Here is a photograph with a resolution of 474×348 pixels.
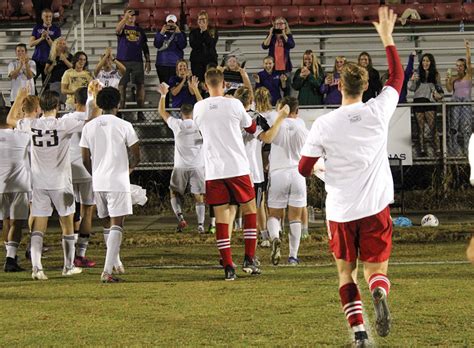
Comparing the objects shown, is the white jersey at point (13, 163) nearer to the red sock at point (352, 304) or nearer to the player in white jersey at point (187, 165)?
the player in white jersey at point (187, 165)

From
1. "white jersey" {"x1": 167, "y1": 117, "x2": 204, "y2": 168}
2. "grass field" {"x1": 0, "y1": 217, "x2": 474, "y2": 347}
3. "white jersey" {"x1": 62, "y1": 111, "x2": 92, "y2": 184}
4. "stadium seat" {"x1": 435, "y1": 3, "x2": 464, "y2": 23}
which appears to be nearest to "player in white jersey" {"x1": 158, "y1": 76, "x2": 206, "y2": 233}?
"white jersey" {"x1": 167, "y1": 117, "x2": 204, "y2": 168}

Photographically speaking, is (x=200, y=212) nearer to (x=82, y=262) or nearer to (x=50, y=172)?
(x=82, y=262)

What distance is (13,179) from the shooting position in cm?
1408

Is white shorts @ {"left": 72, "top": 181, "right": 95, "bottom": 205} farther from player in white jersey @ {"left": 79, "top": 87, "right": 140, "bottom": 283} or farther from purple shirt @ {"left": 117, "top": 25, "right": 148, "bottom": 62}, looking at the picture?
purple shirt @ {"left": 117, "top": 25, "right": 148, "bottom": 62}

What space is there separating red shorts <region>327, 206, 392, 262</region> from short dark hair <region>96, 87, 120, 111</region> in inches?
194

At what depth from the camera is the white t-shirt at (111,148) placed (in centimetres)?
1236

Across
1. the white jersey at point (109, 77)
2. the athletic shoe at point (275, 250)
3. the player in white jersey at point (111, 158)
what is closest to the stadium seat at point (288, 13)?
the white jersey at point (109, 77)

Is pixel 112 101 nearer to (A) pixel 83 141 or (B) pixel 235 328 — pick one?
(A) pixel 83 141

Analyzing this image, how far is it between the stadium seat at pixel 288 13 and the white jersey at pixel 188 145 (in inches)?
385

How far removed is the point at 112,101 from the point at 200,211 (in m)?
6.17

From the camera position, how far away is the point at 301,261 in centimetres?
1450

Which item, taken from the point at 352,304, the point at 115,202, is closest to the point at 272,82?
the point at 115,202

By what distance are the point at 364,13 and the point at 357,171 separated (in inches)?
817

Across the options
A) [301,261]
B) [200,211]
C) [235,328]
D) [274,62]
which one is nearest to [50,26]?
[274,62]
